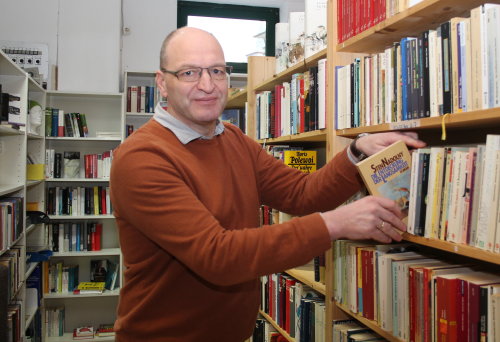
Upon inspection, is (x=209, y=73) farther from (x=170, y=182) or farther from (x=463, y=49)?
(x=463, y=49)

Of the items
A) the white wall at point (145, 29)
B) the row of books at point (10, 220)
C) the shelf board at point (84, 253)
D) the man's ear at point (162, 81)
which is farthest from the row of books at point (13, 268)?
the white wall at point (145, 29)

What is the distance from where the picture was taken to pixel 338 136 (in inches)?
69.7

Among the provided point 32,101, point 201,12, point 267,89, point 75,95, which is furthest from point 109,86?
point 267,89

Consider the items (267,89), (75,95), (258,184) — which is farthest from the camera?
(75,95)

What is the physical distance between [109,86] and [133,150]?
3.50m

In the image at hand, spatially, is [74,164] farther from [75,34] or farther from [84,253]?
[75,34]

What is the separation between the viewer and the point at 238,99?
3439 millimetres

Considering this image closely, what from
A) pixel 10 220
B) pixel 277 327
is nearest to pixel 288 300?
pixel 277 327

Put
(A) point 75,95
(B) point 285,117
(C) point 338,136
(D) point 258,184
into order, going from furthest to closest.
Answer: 1. (A) point 75,95
2. (B) point 285,117
3. (C) point 338,136
4. (D) point 258,184

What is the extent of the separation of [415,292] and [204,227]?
25.8 inches

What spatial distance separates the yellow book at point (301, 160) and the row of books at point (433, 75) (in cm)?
71

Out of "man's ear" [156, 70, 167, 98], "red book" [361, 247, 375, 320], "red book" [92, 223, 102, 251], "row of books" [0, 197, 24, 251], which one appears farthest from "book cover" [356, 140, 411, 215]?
"red book" [92, 223, 102, 251]

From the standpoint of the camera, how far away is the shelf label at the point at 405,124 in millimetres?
1259

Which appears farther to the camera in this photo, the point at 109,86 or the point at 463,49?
the point at 109,86
